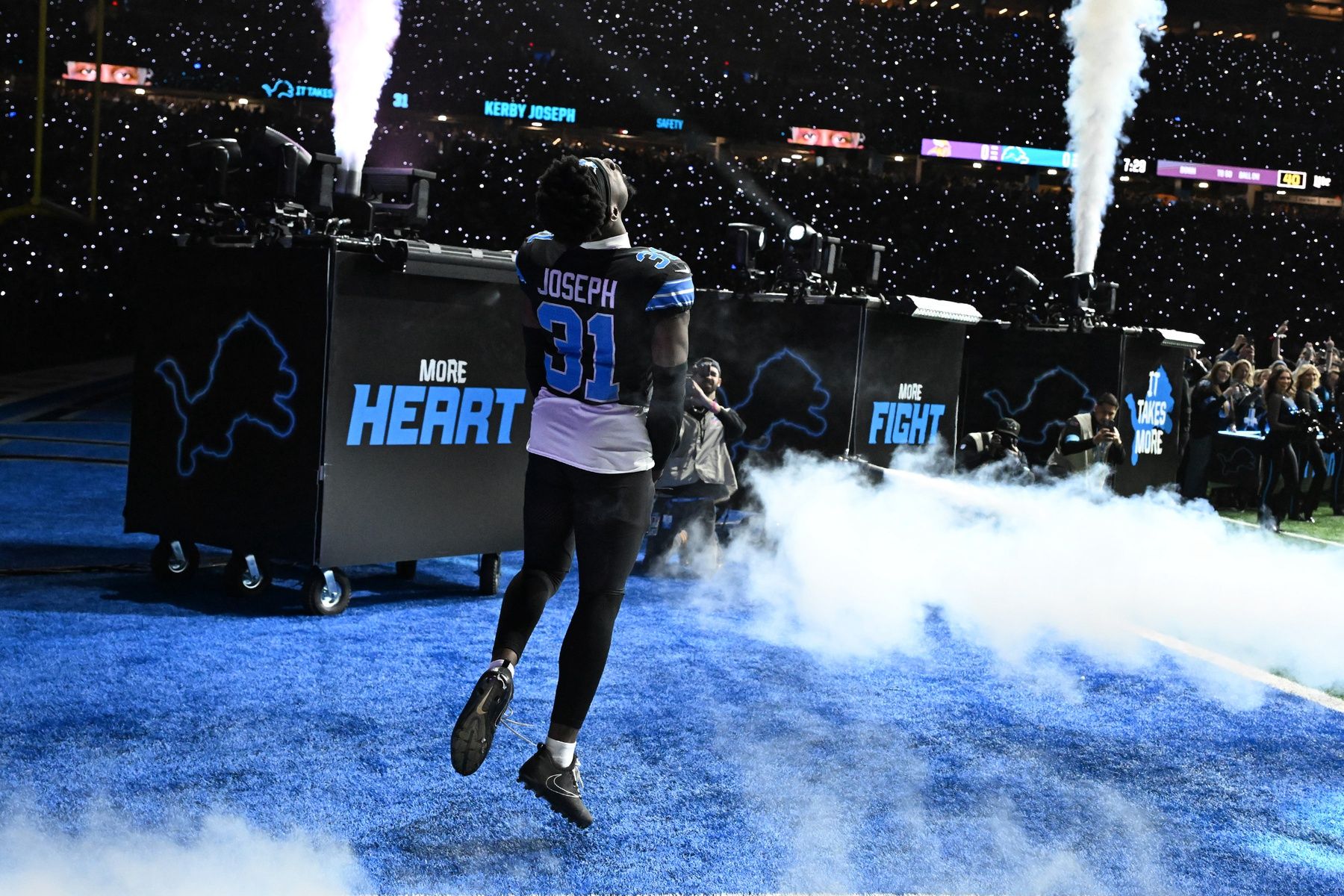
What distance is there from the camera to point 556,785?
10.6ft

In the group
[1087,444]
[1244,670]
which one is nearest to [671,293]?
[1244,670]

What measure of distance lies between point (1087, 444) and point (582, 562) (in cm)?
642

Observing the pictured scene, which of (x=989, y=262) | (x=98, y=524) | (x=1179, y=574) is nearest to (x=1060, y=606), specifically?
(x=1179, y=574)

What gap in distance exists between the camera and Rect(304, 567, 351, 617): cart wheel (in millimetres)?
5910

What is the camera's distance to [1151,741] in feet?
15.3

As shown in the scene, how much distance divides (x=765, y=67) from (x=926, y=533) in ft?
89.9

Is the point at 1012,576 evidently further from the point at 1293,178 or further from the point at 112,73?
the point at 1293,178

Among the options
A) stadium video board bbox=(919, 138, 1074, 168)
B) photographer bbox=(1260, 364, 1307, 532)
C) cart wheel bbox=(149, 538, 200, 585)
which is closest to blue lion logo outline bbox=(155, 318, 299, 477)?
cart wheel bbox=(149, 538, 200, 585)

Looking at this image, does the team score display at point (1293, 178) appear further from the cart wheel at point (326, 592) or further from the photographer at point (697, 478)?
the cart wheel at point (326, 592)

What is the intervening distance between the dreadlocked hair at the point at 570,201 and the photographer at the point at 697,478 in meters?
4.06

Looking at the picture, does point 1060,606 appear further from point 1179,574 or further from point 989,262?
point 989,262

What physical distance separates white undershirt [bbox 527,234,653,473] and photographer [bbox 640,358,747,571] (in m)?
3.95

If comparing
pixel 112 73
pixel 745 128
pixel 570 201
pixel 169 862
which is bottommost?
pixel 169 862

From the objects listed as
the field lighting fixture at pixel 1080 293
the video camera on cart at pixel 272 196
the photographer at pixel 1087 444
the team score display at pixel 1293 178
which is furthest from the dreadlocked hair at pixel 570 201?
the team score display at pixel 1293 178
